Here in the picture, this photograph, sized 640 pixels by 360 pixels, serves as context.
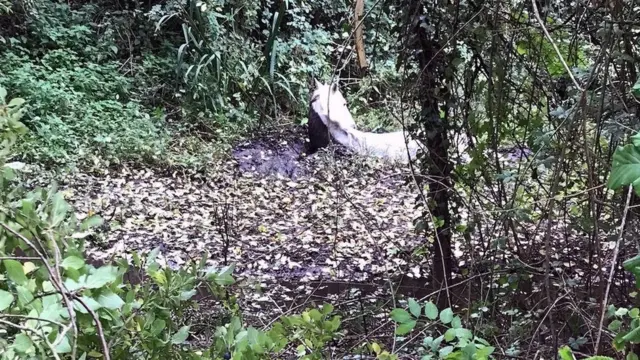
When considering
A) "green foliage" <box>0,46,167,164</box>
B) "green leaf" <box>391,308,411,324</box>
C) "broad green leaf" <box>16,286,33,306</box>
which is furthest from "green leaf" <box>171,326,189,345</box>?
"green foliage" <box>0,46,167,164</box>

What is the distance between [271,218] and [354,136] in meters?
1.61

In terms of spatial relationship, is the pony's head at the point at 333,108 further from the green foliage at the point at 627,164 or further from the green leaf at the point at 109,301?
the green foliage at the point at 627,164

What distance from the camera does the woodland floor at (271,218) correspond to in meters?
3.53

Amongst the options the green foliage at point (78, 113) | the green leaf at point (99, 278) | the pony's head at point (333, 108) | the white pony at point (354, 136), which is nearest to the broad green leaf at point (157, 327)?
the green leaf at point (99, 278)

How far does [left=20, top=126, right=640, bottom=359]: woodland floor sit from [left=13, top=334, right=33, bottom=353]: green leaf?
1922mm

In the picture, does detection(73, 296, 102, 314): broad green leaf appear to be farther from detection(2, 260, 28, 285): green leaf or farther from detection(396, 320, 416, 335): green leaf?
detection(396, 320, 416, 335): green leaf

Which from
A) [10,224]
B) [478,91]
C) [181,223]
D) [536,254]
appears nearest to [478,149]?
[478,91]

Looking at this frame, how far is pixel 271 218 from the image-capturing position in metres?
4.84

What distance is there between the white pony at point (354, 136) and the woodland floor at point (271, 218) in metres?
0.15

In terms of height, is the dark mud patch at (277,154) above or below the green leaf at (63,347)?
below

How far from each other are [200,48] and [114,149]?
167cm

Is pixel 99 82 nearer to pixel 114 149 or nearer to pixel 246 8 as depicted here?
pixel 114 149

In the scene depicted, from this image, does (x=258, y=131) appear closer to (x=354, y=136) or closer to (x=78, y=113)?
(x=354, y=136)

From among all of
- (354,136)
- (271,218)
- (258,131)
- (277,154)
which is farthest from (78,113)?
(354,136)
